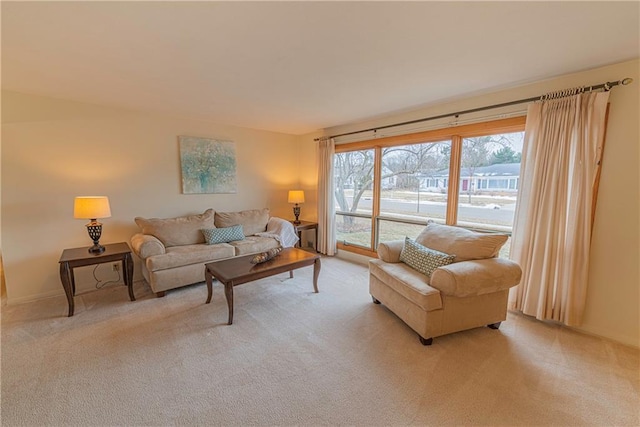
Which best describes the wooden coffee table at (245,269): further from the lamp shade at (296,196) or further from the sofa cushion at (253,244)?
the lamp shade at (296,196)

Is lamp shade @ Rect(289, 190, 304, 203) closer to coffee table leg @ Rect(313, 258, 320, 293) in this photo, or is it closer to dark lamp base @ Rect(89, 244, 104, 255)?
coffee table leg @ Rect(313, 258, 320, 293)

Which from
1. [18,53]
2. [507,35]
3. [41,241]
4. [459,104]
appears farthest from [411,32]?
[41,241]

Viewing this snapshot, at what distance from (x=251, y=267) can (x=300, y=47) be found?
1986mm

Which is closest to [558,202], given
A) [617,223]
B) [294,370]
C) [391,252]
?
[617,223]

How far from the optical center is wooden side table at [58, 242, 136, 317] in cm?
259

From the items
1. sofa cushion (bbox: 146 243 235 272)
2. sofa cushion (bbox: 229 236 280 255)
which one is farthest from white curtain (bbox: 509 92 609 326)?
sofa cushion (bbox: 146 243 235 272)

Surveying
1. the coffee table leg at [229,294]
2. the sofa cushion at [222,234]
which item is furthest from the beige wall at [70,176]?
the coffee table leg at [229,294]

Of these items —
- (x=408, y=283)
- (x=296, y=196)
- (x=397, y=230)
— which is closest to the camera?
(x=408, y=283)

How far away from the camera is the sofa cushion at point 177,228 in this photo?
11.2ft

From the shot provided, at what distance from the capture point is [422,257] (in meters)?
2.54

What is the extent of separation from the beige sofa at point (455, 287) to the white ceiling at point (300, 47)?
1.52 meters

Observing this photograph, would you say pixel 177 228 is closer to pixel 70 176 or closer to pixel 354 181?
pixel 70 176

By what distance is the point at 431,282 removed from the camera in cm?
221

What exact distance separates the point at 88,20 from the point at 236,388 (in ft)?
7.88
